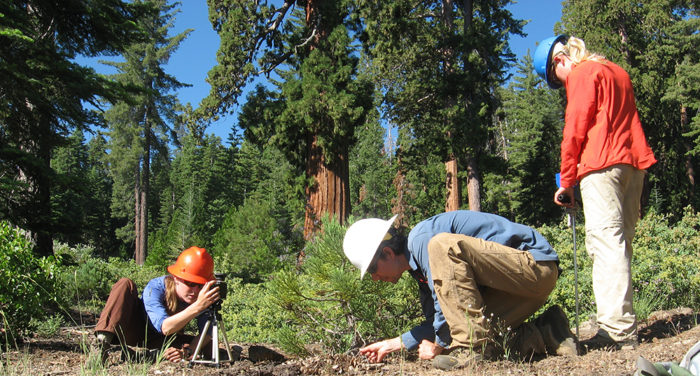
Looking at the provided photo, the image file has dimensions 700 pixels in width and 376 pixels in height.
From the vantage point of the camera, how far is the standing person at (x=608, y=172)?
316cm

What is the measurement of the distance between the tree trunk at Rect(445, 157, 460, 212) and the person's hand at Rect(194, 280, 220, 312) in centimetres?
1321

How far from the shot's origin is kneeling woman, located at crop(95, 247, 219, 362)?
3.69 meters

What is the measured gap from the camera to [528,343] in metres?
3.31

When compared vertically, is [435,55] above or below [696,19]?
below

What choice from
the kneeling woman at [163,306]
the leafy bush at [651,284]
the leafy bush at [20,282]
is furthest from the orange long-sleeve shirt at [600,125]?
the leafy bush at [20,282]

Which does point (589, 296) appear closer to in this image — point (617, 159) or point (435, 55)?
point (617, 159)

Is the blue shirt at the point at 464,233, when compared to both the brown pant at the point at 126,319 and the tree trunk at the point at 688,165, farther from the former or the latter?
the tree trunk at the point at 688,165

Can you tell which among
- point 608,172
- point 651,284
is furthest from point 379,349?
point 651,284

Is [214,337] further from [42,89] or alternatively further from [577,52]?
[42,89]

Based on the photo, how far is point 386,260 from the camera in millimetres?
3344

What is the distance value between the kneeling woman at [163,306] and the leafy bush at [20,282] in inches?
46.5

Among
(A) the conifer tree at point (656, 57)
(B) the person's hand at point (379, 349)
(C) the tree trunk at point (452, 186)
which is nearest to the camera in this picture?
(B) the person's hand at point (379, 349)

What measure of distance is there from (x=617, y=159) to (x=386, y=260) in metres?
1.50

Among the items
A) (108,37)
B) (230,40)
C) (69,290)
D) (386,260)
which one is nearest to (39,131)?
(108,37)
